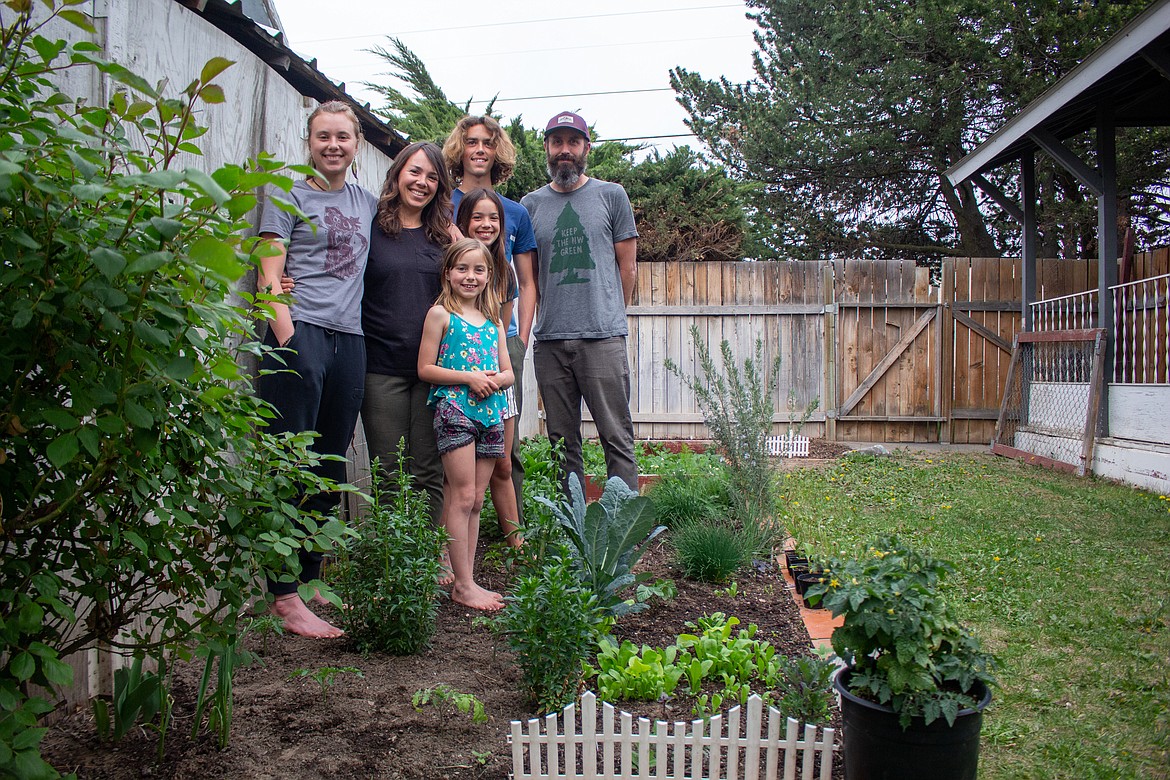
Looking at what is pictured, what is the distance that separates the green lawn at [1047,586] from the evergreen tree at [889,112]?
20.0ft

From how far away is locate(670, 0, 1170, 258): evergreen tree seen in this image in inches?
476

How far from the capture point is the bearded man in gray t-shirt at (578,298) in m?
3.96

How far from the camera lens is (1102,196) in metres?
7.30

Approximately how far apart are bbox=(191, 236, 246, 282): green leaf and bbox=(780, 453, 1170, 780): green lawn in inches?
83.4

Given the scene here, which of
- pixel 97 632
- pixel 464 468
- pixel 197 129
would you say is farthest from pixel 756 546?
pixel 197 129

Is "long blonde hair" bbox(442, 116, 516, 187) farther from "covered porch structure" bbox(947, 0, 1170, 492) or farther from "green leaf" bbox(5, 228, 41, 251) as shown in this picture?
"covered porch structure" bbox(947, 0, 1170, 492)

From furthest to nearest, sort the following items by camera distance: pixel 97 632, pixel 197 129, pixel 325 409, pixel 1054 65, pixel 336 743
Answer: pixel 1054 65 < pixel 325 409 < pixel 336 743 < pixel 97 632 < pixel 197 129

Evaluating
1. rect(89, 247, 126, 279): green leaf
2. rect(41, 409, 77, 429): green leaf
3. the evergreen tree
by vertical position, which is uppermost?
the evergreen tree

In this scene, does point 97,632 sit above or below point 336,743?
above

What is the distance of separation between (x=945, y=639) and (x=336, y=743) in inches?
57.4

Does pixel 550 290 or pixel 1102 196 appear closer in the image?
pixel 550 290

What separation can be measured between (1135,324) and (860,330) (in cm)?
265

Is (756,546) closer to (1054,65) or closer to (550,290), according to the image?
(550,290)

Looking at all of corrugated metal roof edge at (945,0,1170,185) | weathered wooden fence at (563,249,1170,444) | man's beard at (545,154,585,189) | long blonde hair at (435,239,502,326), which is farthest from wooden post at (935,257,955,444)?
long blonde hair at (435,239,502,326)
